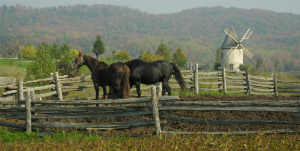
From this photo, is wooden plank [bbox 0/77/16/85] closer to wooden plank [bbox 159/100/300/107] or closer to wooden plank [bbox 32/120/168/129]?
wooden plank [bbox 32/120/168/129]

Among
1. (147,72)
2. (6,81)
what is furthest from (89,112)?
(6,81)

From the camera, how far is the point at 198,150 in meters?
4.29

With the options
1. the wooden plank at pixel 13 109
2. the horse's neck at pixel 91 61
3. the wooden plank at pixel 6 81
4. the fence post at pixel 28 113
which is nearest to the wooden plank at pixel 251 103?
the fence post at pixel 28 113

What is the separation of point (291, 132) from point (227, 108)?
1392mm

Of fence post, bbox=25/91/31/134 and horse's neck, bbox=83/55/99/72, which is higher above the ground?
horse's neck, bbox=83/55/99/72

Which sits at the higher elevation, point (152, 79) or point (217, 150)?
point (152, 79)

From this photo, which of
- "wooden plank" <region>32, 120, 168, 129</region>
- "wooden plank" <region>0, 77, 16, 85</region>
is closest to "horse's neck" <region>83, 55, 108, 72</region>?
"wooden plank" <region>0, 77, 16, 85</region>

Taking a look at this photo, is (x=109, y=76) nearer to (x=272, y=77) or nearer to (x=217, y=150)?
(x=217, y=150)

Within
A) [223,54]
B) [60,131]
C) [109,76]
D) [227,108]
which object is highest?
[223,54]

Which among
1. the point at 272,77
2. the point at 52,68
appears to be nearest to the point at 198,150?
the point at 52,68

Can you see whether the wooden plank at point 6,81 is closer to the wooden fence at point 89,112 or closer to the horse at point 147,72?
the wooden fence at point 89,112

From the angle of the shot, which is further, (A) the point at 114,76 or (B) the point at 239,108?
(A) the point at 114,76

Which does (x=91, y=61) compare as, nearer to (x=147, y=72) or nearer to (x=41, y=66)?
(x=147, y=72)

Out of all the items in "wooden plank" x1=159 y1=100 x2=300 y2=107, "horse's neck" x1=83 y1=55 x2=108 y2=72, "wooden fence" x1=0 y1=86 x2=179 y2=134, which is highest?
"horse's neck" x1=83 y1=55 x2=108 y2=72
